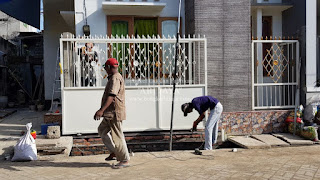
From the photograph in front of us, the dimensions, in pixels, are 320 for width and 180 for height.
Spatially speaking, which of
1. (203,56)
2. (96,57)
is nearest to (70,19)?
→ (96,57)

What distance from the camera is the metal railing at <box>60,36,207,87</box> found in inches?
284

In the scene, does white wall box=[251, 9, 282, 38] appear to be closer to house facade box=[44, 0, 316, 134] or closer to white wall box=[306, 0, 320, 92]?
house facade box=[44, 0, 316, 134]

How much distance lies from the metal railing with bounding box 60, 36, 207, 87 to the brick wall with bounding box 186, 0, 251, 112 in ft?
1.19

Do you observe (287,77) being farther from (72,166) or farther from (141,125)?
(72,166)

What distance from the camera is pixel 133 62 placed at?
7438mm

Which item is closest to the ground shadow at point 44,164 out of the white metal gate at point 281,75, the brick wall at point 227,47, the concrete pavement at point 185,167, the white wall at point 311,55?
the concrete pavement at point 185,167

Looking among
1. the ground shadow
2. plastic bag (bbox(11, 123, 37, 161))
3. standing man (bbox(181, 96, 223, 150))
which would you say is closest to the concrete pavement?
the ground shadow

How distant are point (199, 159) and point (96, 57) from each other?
10.7ft

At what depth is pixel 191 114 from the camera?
7.63m

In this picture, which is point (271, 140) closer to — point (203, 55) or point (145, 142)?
point (203, 55)

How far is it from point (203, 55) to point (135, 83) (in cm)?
181

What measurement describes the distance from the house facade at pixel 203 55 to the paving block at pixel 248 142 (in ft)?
1.23

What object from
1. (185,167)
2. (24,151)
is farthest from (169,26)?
(24,151)

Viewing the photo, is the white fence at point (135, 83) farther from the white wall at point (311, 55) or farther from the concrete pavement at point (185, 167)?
the white wall at point (311, 55)
